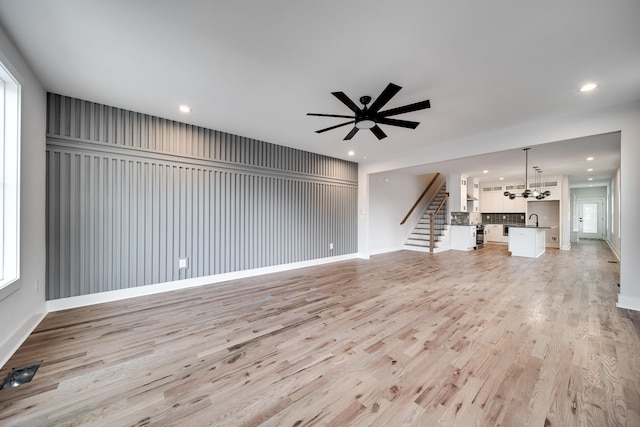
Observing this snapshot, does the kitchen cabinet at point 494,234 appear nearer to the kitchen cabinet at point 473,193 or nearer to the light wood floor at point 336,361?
the kitchen cabinet at point 473,193

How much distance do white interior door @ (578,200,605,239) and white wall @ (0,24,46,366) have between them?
1837 centimetres

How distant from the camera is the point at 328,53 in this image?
7.61ft

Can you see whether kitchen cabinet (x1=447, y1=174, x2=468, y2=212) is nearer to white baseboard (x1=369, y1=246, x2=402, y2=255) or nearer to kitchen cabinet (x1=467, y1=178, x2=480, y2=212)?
kitchen cabinet (x1=467, y1=178, x2=480, y2=212)

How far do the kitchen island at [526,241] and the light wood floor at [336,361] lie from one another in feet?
12.0

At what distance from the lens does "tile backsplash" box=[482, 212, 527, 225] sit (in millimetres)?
9734

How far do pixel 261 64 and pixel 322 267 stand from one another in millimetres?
4266

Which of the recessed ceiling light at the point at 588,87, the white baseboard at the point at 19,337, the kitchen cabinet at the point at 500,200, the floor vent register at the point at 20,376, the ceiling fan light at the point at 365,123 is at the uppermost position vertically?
the recessed ceiling light at the point at 588,87

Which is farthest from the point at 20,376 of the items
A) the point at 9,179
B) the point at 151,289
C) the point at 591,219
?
the point at 591,219

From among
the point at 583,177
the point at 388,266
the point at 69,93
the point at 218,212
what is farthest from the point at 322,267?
the point at 583,177

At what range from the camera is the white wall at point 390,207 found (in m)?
7.48

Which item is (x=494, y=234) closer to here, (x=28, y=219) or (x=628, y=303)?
(x=628, y=303)

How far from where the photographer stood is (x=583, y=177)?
27.9ft

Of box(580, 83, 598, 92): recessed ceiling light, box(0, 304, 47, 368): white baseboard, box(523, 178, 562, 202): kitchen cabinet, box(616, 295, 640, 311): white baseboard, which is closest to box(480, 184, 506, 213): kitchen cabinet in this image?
box(523, 178, 562, 202): kitchen cabinet

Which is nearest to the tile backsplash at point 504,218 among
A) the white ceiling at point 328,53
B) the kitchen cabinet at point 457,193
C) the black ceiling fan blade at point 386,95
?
the kitchen cabinet at point 457,193
